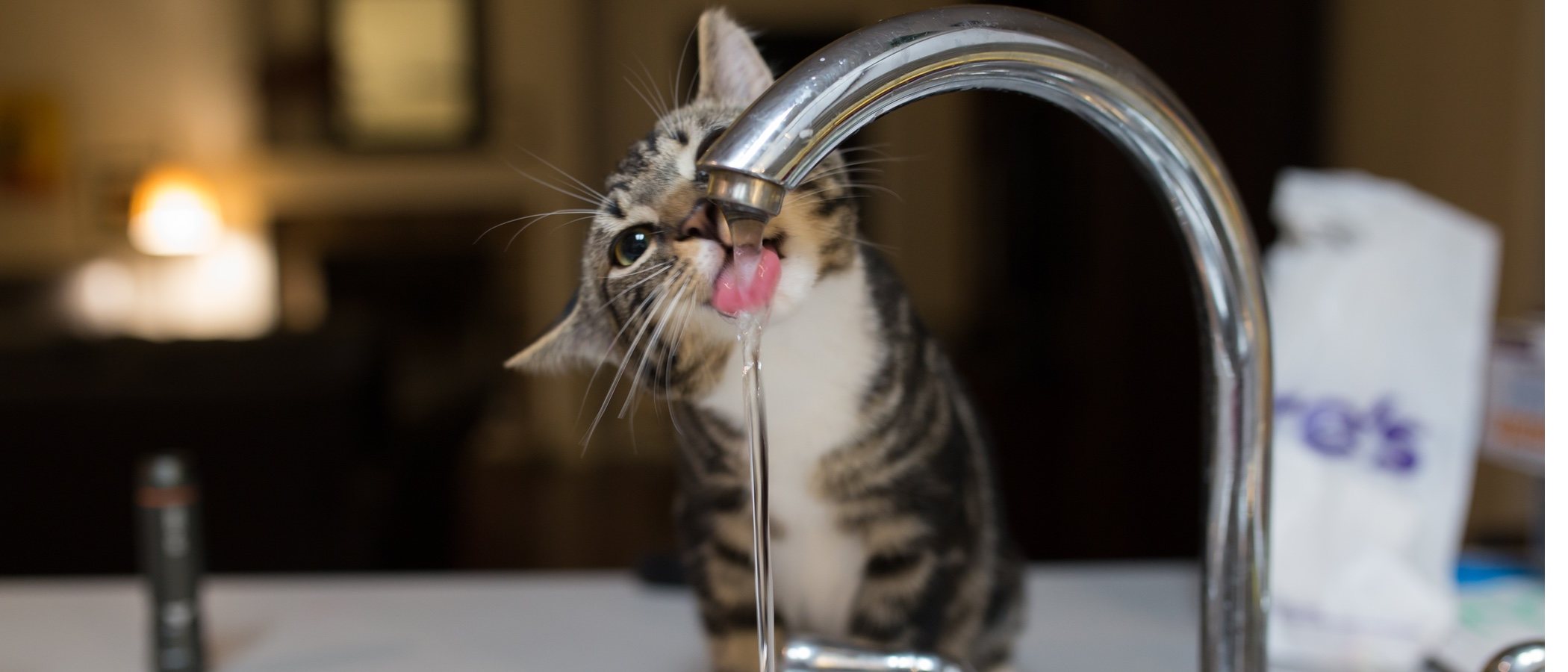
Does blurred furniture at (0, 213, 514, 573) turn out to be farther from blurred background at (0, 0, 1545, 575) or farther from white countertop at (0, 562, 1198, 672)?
white countertop at (0, 562, 1198, 672)

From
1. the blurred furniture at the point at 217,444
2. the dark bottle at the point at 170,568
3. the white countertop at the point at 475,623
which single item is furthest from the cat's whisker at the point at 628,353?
the blurred furniture at the point at 217,444

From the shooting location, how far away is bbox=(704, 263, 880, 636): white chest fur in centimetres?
55

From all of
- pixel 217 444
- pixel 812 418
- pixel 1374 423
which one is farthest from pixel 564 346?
pixel 217 444

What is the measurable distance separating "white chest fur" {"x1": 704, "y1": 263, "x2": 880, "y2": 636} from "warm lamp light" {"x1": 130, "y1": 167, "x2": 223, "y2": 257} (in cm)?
439

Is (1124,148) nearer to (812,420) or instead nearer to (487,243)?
(812,420)

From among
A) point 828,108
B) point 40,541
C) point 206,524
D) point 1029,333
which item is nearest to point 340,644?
point 828,108

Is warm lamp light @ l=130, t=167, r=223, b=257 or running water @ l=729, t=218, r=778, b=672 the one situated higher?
warm lamp light @ l=130, t=167, r=223, b=257

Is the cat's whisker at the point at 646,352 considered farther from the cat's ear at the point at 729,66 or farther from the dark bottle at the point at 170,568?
the dark bottle at the point at 170,568

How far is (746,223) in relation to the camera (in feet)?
1.18

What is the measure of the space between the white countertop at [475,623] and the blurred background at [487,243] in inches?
5.1

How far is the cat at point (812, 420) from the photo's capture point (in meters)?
0.50

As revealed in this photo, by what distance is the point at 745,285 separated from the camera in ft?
1.37

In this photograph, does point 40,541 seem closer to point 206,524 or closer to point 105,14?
point 206,524

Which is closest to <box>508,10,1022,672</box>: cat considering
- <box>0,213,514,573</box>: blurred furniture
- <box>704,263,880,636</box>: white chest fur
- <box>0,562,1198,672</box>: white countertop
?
<box>704,263,880,636</box>: white chest fur
